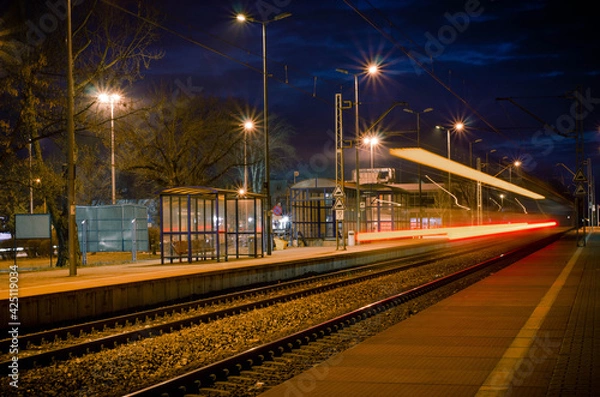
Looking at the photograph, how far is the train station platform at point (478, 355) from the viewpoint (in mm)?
7301

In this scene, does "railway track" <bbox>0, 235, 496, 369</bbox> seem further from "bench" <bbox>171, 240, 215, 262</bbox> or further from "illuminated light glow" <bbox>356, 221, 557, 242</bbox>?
"illuminated light glow" <bbox>356, 221, 557, 242</bbox>

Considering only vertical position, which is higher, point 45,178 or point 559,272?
point 45,178

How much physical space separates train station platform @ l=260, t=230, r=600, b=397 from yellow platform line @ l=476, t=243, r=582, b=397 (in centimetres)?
1

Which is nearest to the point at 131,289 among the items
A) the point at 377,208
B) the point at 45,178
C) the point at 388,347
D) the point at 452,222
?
the point at 388,347

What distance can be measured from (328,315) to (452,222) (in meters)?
46.7

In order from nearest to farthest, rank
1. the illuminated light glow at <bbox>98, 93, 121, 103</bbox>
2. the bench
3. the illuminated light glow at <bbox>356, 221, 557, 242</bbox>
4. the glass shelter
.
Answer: the glass shelter → the bench → the illuminated light glow at <bbox>98, 93, 121, 103</bbox> → the illuminated light glow at <bbox>356, 221, 557, 242</bbox>

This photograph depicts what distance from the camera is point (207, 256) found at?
2781 cm

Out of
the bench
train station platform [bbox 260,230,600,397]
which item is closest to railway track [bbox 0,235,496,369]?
train station platform [bbox 260,230,600,397]

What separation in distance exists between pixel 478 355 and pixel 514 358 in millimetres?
543

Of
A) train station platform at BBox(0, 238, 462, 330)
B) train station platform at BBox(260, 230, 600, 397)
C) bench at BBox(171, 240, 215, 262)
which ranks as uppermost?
bench at BBox(171, 240, 215, 262)

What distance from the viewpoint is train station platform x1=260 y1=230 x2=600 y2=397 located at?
7.30 metres

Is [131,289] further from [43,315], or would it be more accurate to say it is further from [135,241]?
[135,241]

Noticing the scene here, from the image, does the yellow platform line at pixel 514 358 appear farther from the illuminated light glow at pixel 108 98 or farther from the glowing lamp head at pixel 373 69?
the glowing lamp head at pixel 373 69

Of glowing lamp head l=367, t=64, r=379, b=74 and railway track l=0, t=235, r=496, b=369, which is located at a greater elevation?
glowing lamp head l=367, t=64, r=379, b=74
